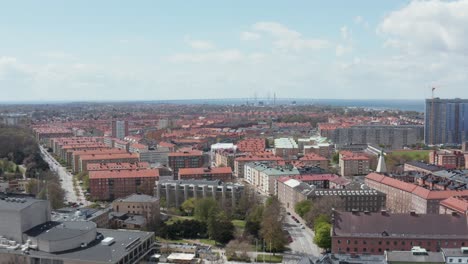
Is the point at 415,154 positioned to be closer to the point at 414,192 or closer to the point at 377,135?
the point at 377,135

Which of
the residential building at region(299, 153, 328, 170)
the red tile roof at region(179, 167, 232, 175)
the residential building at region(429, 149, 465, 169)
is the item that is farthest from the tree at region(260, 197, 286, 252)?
the residential building at region(429, 149, 465, 169)

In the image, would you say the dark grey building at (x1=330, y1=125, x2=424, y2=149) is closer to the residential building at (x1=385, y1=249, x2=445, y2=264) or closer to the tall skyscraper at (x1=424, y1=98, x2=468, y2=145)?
the tall skyscraper at (x1=424, y1=98, x2=468, y2=145)

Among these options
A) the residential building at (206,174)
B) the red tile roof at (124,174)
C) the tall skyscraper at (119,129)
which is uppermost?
the tall skyscraper at (119,129)

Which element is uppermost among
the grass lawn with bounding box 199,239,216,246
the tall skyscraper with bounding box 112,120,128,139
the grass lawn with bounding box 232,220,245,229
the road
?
the tall skyscraper with bounding box 112,120,128,139

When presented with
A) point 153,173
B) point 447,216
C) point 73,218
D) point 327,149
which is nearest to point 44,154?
point 153,173

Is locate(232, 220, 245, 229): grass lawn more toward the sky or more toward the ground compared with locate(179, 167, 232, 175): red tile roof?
more toward the ground

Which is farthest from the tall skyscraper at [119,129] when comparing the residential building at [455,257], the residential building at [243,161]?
the residential building at [455,257]

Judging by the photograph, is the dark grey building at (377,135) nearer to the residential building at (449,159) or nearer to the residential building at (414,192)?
the residential building at (449,159)

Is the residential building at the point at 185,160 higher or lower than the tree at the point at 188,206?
higher
